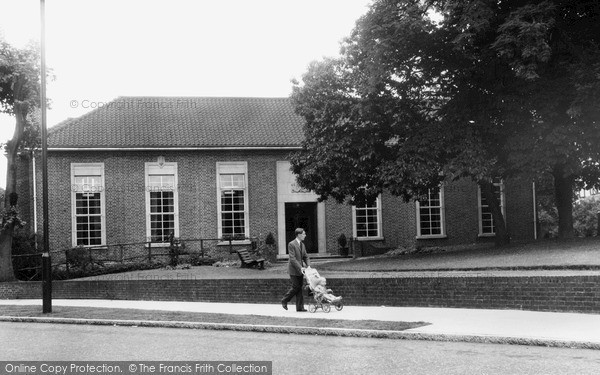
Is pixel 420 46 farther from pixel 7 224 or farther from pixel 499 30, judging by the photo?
pixel 7 224

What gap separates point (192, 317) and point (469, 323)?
5975 mm

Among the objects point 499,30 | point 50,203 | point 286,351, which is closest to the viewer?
point 286,351

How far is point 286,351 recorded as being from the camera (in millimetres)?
11508

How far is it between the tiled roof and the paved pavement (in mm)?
17156

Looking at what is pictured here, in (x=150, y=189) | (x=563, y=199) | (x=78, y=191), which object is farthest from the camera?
(x=150, y=189)

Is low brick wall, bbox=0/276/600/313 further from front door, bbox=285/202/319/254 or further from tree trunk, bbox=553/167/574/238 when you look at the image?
front door, bbox=285/202/319/254

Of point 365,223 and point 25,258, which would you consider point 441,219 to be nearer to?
point 365,223

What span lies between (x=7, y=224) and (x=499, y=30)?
58.5 ft

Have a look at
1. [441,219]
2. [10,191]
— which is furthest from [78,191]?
[441,219]

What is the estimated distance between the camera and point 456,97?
82.7ft

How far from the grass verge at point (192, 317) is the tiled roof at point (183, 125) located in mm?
14910

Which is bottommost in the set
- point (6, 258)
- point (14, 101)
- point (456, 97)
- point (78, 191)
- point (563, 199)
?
point (6, 258)

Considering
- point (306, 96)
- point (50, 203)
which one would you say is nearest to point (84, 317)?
point (306, 96)

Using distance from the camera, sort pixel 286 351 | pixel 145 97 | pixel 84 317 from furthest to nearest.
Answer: pixel 145 97 < pixel 84 317 < pixel 286 351
